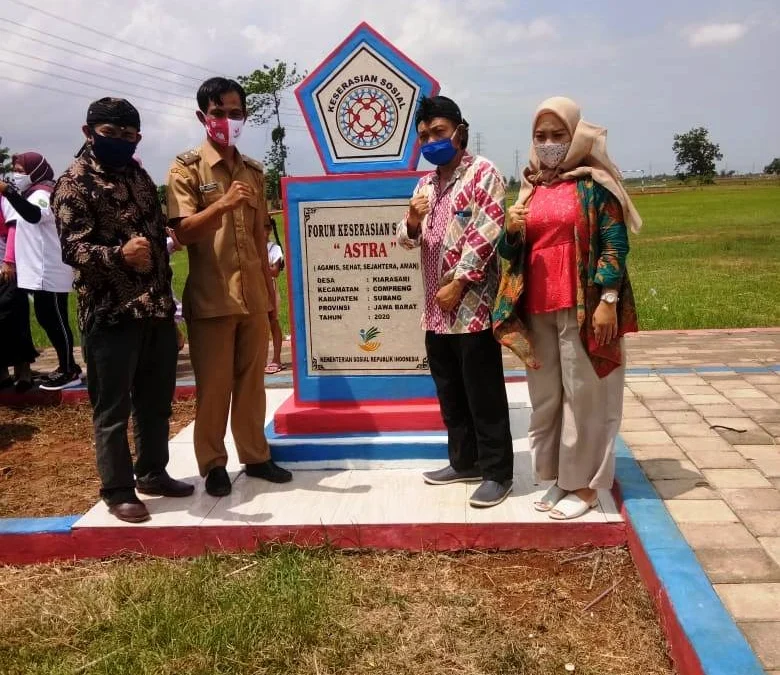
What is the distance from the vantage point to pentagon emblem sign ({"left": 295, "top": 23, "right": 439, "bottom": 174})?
399 centimetres

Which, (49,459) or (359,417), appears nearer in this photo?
(359,417)

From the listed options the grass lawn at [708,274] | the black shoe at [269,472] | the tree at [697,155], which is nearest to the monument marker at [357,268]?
the black shoe at [269,472]

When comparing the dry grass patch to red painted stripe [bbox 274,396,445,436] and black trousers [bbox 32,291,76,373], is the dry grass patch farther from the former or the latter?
red painted stripe [bbox 274,396,445,436]

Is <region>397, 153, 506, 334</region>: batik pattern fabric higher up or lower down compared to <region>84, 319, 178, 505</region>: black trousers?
higher up

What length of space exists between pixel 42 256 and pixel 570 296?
4255mm

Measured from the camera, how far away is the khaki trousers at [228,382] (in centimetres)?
359

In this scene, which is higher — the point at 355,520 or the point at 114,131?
the point at 114,131

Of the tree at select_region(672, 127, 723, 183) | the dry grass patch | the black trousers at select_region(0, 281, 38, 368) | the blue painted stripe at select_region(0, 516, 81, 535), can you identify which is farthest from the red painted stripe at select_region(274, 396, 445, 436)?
the tree at select_region(672, 127, 723, 183)

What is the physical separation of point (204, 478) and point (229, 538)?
2.34ft

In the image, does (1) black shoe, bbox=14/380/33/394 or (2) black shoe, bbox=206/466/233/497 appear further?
(1) black shoe, bbox=14/380/33/394

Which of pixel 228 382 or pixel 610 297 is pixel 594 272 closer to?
pixel 610 297

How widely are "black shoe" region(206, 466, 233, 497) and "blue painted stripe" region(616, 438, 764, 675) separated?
1876 mm

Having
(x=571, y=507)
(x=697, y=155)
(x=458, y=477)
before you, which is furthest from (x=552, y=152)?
(x=697, y=155)

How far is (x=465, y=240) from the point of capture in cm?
329
